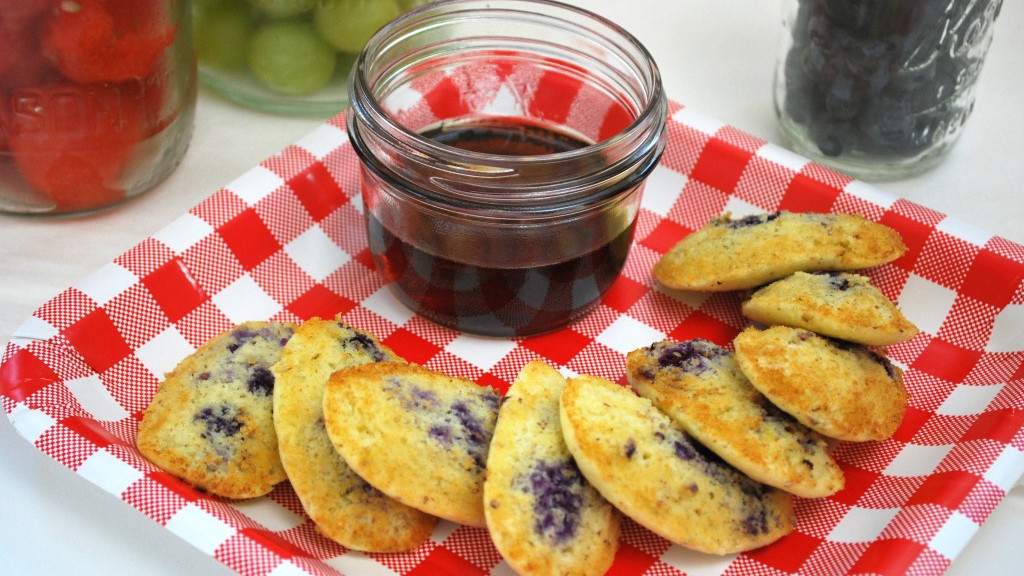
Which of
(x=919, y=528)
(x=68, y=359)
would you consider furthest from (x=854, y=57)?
(x=68, y=359)

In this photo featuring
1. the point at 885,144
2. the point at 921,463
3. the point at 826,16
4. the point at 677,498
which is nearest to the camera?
the point at 677,498

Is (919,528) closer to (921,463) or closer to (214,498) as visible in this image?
(921,463)

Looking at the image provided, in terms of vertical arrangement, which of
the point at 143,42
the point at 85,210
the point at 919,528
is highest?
the point at 143,42

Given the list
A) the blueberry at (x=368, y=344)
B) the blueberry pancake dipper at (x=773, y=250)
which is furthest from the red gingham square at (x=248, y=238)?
the blueberry pancake dipper at (x=773, y=250)

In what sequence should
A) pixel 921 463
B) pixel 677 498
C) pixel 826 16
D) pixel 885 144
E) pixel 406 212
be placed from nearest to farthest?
pixel 677 498
pixel 921 463
pixel 406 212
pixel 826 16
pixel 885 144

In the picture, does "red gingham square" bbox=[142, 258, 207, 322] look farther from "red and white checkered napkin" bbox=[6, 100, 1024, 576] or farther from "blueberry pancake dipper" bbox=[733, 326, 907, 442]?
"blueberry pancake dipper" bbox=[733, 326, 907, 442]

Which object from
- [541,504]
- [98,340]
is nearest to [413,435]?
[541,504]
